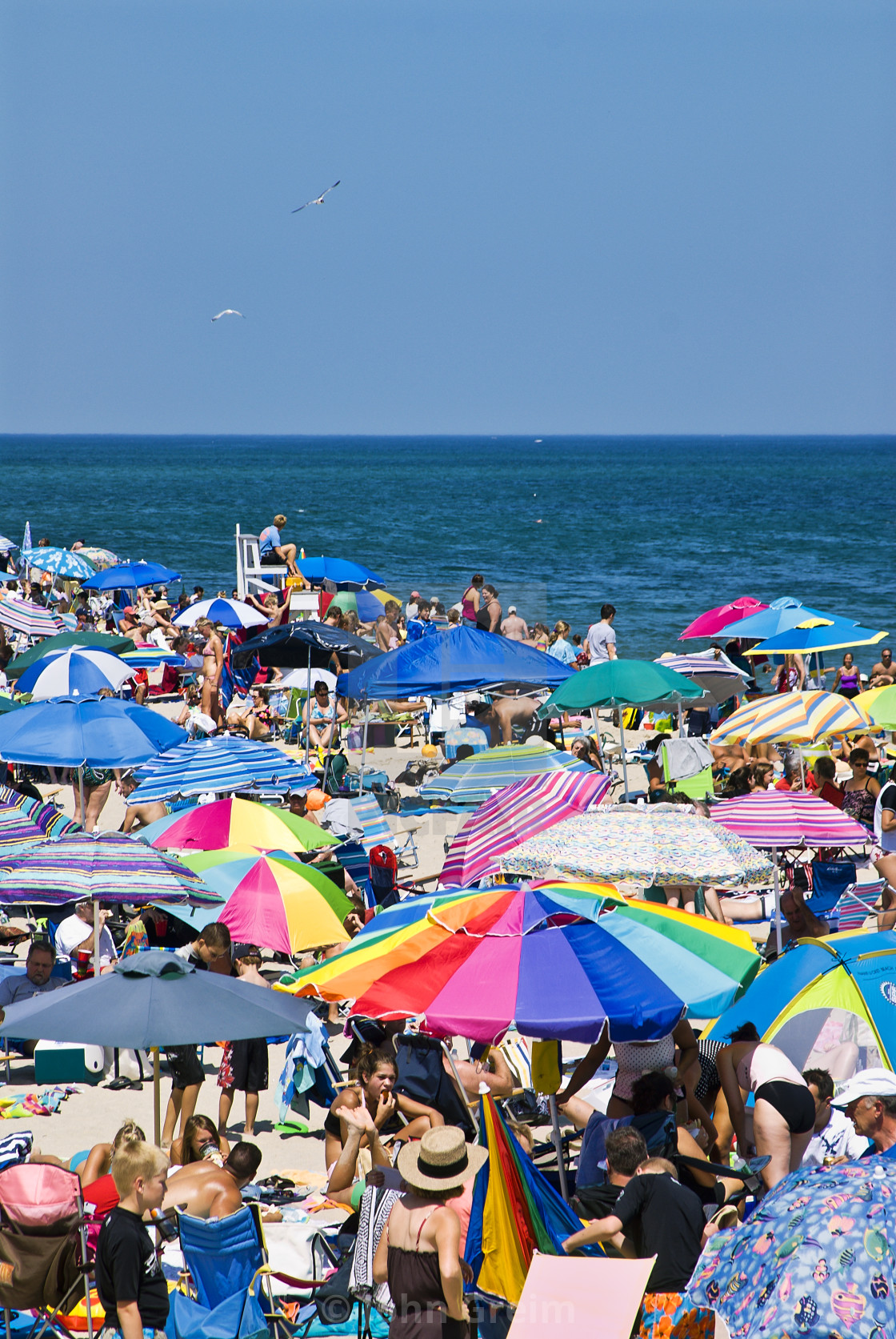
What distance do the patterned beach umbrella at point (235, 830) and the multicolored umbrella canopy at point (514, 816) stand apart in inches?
43.9

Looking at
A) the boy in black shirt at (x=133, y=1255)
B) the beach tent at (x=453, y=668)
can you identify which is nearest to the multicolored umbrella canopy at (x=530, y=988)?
the boy in black shirt at (x=133, y=1255)

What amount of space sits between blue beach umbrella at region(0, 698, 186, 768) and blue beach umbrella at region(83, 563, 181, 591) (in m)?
12.8

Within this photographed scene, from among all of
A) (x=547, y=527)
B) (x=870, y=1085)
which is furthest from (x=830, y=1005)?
(x=547, y=527)

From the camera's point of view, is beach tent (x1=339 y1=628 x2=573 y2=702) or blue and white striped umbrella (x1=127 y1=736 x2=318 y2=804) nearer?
blue and white striped umbrella (x1=127 y1=736 x2=318 y2=804)

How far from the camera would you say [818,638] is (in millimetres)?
16172

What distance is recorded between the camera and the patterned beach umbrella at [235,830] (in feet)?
30.9

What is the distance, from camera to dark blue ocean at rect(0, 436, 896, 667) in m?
45.2

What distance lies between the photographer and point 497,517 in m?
89.6

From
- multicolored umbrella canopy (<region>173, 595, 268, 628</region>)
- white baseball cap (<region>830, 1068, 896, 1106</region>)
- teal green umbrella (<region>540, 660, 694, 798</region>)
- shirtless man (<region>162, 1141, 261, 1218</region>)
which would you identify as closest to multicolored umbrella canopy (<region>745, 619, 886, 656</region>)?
teal green umbrella (<region>540, 660, 694, 798</region>)

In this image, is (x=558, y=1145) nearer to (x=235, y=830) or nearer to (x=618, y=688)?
(x=235, y=830)

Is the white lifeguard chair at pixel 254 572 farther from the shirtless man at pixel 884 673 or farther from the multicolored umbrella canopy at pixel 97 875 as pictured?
the multicolored umbrella canopy at pixel 97 875

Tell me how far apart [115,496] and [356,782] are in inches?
3673

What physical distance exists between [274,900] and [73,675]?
17.2ft

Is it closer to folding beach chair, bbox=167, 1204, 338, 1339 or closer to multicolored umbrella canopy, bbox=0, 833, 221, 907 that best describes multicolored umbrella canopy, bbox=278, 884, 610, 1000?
folding beach chair, bbox=167, 1204, 338, 1339
